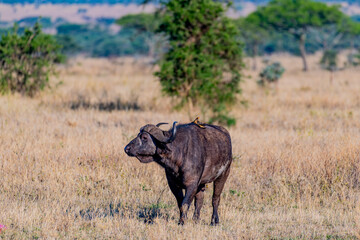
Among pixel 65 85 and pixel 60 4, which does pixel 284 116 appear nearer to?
pixel 60 4

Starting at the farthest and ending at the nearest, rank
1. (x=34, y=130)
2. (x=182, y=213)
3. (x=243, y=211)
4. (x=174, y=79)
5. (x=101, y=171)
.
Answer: (x=174, y=79)
(x=34, y=130)
(x=101, y=171)
(x=243, y=211)
(x=182, y=213)

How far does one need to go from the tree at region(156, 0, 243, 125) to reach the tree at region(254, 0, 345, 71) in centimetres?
3461

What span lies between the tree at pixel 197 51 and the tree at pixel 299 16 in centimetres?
3461

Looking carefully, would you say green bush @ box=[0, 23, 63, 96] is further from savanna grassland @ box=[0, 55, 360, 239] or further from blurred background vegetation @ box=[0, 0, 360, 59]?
savanna grassland @ box=[0, 55, 360, 239]

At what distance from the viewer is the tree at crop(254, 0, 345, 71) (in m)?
52.1

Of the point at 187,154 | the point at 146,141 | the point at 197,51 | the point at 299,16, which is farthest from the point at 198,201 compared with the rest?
the point at 299,16

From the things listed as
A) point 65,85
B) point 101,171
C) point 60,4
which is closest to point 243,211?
point 101,171

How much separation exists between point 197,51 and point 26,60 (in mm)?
6700

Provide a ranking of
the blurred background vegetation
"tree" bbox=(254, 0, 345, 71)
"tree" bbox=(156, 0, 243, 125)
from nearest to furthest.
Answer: "tree" bbox=(156, 0, 243, 125) → the blurred background vegetation → "tree" bbox=(254, 0, 345, 71)

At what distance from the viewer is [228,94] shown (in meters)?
18.3

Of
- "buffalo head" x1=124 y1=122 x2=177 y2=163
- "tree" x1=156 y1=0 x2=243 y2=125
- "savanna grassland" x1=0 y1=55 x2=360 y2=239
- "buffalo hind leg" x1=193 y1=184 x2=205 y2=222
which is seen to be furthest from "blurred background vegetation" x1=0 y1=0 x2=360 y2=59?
"buffalo head" x1=124 y1=122 x2=177 y2=163

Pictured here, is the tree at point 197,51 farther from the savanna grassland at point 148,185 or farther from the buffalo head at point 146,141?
the buffalo head at point 146,141

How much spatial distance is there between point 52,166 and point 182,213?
11.8 feet

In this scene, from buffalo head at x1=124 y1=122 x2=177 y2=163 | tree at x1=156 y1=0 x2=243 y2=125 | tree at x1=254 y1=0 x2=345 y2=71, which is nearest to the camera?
buffalo head at x1=124 y1=122 x2=177 y2=163
